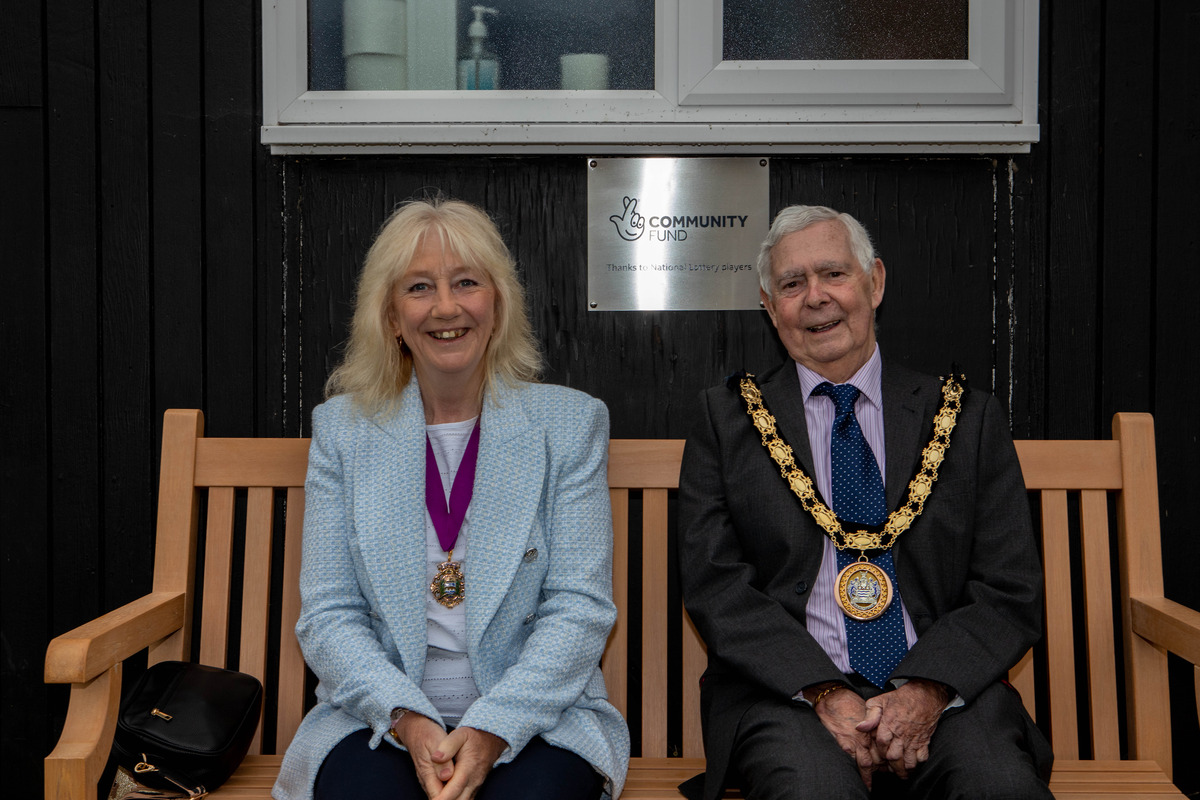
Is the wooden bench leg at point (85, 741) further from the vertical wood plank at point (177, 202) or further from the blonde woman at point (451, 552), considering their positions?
the vertical wood plank at point (177, 202)

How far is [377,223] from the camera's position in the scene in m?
2.76

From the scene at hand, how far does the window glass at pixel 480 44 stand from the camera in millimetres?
2680

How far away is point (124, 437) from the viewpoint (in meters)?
2.82

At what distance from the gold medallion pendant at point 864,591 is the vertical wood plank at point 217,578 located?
1.47m

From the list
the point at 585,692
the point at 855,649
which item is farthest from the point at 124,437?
the point at 855,649

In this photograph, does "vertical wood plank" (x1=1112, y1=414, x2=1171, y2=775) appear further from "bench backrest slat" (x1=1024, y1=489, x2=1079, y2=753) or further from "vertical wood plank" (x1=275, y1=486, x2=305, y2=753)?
"vertical wood plank" (x1=275, y1=486, x2=305, y2=753)

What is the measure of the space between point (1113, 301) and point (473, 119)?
1.85 meters

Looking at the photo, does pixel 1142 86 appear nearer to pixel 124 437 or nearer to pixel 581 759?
pixel 581 759

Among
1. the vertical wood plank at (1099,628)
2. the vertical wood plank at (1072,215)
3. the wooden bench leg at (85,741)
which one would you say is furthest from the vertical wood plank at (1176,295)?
the wooden bench leg at (85,741)

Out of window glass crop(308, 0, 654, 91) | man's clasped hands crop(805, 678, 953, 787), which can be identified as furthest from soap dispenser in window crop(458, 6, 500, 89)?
man's clasped hands crop(805, 678, 953, 787)

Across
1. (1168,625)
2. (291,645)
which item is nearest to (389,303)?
(291,645)

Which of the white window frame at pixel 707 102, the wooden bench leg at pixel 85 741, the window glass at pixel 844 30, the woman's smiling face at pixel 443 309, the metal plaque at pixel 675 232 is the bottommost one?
the wooden bench leg at pixel 85 741

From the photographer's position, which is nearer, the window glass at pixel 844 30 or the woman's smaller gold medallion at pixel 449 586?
the woman's smaller gold medallion at pixel 449 586

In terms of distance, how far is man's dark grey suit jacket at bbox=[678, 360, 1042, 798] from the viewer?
201 centimetres
